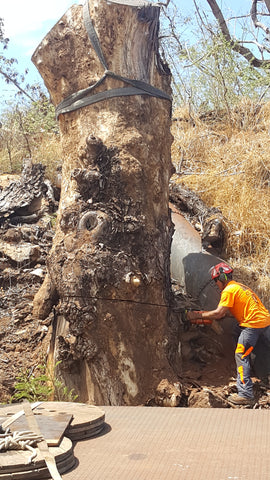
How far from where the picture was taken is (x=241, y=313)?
4.98m

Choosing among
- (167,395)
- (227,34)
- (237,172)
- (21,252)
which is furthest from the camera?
(227,34)

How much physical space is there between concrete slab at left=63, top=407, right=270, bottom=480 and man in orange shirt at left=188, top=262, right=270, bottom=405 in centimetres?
206

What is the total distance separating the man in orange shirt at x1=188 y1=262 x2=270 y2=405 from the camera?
4.80 m

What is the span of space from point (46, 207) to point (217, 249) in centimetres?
206

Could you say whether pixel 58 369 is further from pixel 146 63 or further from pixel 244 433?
pixel 146 63

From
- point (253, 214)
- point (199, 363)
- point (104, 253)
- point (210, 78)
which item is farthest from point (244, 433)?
point (210, 78)

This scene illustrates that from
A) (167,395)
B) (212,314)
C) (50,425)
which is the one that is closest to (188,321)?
(212,314)

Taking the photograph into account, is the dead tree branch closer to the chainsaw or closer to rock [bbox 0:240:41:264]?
rock [bbox 0:240:41:264]

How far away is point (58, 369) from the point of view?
4.16 meters

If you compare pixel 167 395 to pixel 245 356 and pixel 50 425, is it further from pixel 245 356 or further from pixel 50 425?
pixel 50 425

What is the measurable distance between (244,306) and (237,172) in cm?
298

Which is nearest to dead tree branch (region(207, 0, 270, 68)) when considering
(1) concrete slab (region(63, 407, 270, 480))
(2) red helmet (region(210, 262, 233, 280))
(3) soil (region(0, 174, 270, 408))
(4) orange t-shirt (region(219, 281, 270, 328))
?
(3) soil (region(0, 174, 270, 408))

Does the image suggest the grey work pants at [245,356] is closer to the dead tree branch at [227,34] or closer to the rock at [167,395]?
the rock at [167,395]

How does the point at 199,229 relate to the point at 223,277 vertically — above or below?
above
